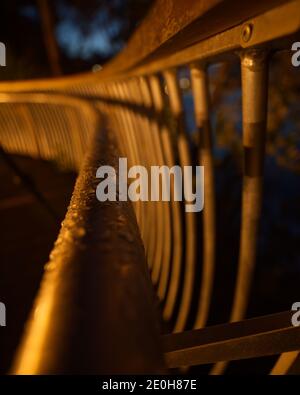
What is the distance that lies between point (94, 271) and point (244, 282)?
111 cm

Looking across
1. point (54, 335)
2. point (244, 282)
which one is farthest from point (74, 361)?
point (244, 282)

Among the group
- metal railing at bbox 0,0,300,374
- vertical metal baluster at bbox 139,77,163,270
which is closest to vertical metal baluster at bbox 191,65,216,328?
metal railing at bbox 0,0,300,374

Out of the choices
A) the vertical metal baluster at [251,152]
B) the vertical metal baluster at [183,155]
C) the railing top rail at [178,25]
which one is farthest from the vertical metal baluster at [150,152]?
the vertical metal baluster at [251,152]

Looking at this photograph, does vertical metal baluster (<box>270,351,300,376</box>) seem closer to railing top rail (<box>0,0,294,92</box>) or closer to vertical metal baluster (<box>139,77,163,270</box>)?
railing top rail (<box>0,0,294,92</box>)

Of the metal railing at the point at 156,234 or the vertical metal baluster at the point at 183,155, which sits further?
the vertical metal baluster at the point at 183,155

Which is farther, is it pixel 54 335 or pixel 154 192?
pixel 154 192

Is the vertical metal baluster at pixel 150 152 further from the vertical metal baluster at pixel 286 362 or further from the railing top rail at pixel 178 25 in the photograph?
the vertical metal baluster at pixel 286 362

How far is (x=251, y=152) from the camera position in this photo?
129cm

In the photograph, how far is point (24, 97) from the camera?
510cm

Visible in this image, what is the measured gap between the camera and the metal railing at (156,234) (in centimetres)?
47

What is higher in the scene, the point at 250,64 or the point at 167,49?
the point at 167,49

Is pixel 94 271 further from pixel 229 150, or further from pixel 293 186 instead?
pixel 293 186
